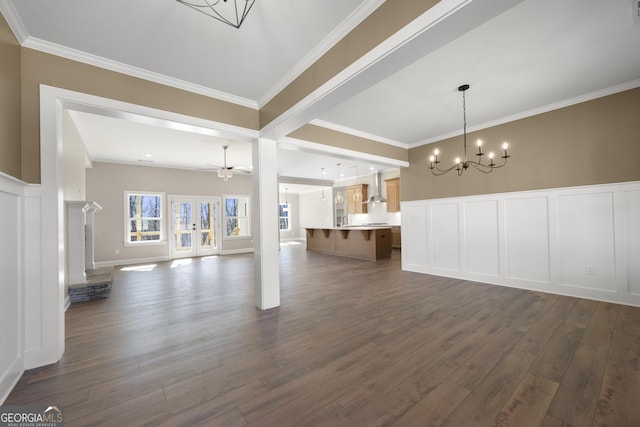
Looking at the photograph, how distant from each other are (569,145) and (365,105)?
3.04 meters

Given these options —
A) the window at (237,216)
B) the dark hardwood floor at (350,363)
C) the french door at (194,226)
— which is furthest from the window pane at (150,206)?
the dark hardwood floor at (350,363)

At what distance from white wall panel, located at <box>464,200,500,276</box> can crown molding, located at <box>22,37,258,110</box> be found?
424cm

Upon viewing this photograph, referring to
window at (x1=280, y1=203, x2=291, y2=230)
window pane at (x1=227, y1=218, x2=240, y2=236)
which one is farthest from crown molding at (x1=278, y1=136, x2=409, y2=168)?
window at (x1=280, y1=203, x2=291, y2=230)

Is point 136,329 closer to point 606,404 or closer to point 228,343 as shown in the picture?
point 228,343

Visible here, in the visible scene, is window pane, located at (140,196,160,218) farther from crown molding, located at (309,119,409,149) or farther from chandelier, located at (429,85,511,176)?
chandelier, located at (429,85,511,176)

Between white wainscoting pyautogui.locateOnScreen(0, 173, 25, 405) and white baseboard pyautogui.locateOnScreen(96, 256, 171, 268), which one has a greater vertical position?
white wainscoting pyautogui.locateOnScreen(0, 173, 25, 405)

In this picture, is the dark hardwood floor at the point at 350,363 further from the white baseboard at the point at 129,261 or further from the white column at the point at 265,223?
the white baseboard at the point at 129,261

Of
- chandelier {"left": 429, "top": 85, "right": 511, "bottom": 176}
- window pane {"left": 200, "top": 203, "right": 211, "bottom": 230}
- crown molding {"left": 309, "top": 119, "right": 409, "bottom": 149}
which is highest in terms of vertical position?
crown molding {"left": 309, "top": 119, "right": 409, "bottom": 149}

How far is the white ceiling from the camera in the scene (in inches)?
71.9

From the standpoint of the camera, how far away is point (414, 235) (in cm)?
542

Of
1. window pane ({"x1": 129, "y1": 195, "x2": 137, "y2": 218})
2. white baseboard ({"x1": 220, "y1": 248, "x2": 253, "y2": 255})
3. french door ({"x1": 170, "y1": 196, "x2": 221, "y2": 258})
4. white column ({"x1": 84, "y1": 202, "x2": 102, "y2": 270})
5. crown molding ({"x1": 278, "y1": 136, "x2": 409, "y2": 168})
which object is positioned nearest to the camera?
crown molding ({"x1": 278, "y1": 136, "x2": 409, "y2": 168})

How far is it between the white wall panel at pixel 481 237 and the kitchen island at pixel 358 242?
2578 millimetres

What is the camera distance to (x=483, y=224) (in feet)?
14.5

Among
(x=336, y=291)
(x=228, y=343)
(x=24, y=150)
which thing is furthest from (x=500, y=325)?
(x=24, y=150)
